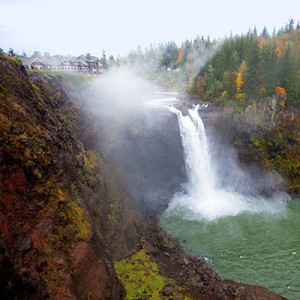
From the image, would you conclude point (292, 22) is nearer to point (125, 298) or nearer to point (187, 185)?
point (187, 185)

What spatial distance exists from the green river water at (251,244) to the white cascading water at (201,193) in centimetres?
106

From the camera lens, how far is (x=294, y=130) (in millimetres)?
26812

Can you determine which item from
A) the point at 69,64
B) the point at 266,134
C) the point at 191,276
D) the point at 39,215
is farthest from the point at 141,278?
the point at 69,64

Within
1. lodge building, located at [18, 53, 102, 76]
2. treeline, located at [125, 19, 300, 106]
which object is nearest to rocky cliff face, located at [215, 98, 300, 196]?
Result: treeline, located at [125, 19, 300, 106]

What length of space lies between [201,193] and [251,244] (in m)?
8.05

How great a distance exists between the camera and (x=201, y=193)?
24.2m

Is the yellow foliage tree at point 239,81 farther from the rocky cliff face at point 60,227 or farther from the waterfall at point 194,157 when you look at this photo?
the rocky cliff face at point 60,227

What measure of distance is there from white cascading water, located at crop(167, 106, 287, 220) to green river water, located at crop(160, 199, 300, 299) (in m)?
1.06

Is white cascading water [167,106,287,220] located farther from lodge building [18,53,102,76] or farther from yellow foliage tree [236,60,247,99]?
lodge building [18,53,102,76]

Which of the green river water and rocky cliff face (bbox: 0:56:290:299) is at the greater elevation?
rocky cliff face (bbox: 0:56:290:299)

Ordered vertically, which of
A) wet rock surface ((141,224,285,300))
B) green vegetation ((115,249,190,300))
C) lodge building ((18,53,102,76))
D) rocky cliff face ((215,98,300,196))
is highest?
lodge building ((18,53,102,76))

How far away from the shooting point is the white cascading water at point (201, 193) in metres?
21.3

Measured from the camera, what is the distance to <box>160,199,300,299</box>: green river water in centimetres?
1416

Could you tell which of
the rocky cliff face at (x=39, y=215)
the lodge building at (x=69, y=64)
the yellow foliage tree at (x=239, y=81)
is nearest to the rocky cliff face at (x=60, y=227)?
the rocky cliff face at (x=39, y=215)
